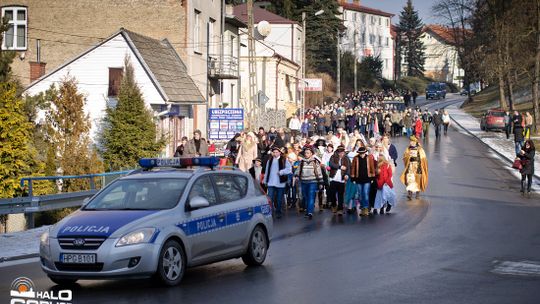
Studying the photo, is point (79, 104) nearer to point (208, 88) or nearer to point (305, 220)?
point (305, 220)

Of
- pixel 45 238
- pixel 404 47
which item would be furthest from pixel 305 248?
pixel 404 47

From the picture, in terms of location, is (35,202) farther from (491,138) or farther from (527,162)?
(491,138)

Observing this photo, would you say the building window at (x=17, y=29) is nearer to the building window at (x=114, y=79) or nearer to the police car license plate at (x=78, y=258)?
the building window at (x=114, y=79)

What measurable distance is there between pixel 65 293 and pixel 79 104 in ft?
65.7

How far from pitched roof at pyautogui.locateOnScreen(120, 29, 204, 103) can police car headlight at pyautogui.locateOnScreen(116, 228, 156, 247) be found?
27675mm

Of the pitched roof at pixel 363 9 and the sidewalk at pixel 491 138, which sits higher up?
the pitched roof at pixel 363 9

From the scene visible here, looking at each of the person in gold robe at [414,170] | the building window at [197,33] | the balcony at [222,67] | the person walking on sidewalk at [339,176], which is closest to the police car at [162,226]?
the person walking on sidewalk at [339,176]

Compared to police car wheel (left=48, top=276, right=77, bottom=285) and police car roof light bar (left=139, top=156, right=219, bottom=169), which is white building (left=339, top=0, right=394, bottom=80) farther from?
police car wheel (left=48, top=276, right=77, bottom=285)

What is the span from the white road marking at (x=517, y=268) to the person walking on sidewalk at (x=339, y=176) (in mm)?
8692

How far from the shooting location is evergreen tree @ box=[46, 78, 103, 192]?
2736 cm

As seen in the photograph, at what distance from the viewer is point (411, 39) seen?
155 m

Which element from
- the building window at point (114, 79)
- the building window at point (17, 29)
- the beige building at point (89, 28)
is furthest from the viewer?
the building window at point (17, 29)

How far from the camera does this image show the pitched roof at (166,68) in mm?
39094

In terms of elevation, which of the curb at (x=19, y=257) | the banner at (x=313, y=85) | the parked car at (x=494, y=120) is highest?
the banner at (x=313, y=85)
